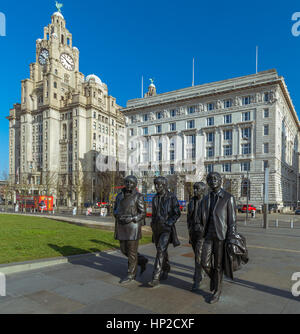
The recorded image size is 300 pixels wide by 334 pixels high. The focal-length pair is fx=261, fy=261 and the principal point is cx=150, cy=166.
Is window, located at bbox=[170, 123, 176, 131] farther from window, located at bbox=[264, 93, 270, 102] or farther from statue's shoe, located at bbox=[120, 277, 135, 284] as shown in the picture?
statue's shoe, located at bbox=[120, 277, 135, 284]

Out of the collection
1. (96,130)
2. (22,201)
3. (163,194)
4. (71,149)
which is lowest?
(22,201)

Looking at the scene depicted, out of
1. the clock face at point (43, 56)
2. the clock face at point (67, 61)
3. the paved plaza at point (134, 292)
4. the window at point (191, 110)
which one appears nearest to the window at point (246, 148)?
the window at point (191, 110)

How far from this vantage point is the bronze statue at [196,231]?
5438 mm

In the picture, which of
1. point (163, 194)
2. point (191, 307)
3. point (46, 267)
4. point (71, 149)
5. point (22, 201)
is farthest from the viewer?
point (71, 149)

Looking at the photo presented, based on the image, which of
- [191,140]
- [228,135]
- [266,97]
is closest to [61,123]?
[191,140]

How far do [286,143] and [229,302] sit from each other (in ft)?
206

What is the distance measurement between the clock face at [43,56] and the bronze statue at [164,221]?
85.8m

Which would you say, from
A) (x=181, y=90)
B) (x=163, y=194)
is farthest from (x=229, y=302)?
(x=181, y=90)

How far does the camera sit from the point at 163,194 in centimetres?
636

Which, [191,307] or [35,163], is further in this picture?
[35,163]

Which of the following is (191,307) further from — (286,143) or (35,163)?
(35,163)

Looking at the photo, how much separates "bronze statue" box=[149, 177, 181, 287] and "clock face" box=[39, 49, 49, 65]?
8578cm

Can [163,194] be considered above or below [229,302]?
above

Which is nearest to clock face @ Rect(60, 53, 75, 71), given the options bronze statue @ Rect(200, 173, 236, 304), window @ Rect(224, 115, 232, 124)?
window @ Rect(224, 115, 232, 124)
